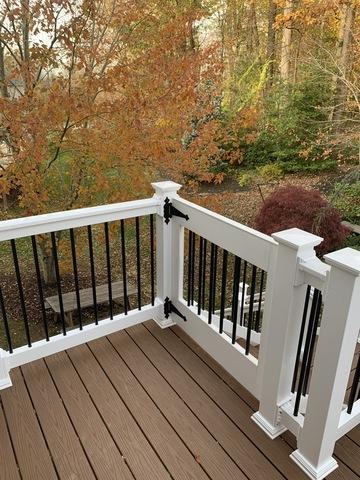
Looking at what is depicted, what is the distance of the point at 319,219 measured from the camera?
19.9 feet

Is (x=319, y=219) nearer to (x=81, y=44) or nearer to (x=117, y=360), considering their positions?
(x=81, y=44)

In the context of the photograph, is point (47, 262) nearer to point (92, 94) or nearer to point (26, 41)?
point (92, 94)

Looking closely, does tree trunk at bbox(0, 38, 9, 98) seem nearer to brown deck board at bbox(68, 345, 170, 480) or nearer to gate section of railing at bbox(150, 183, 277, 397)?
gate section of railing at bbox(150, 183, 277, 397)

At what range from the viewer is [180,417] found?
189 centimetres

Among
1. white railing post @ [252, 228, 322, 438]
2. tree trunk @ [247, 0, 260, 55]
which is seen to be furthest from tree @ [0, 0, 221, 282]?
tree trunk @ [247, 0, 260, 55]

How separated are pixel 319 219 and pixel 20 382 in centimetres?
523

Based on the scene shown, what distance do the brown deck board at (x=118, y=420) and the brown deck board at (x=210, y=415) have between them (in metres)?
0.31

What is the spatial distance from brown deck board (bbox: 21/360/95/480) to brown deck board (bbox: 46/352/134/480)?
3 cm

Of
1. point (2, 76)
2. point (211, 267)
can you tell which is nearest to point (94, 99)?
point (2, 76)

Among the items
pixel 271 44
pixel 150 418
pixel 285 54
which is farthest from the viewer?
pixel 271 44

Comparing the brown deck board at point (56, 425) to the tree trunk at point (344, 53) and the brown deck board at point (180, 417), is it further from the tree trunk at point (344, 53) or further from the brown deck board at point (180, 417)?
the tree trunk at point (344, 53)

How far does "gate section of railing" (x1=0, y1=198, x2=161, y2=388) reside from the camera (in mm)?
2090

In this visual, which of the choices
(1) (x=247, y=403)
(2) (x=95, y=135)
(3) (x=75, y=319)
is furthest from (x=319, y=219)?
(1) (x=247, y=403)

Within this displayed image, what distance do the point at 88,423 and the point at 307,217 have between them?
5.41 metres
